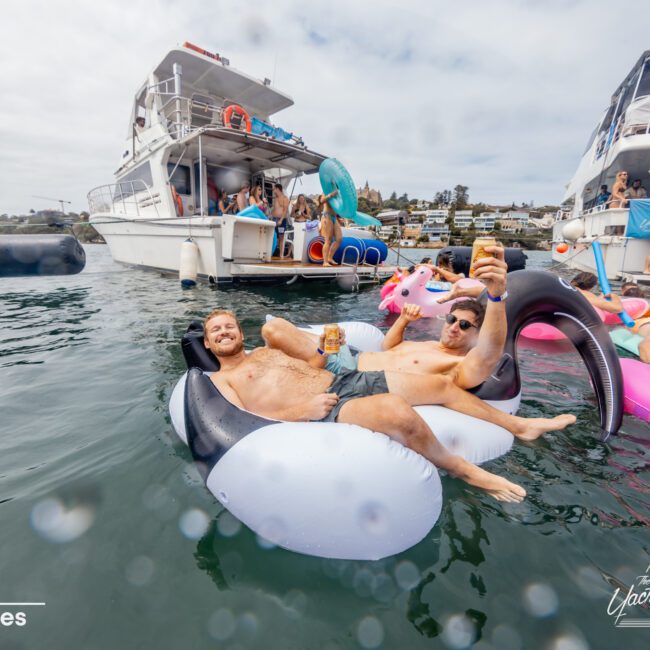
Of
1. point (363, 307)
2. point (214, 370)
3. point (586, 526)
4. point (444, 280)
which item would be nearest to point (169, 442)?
point (214, 370)

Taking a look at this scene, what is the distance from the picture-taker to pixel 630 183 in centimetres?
1611

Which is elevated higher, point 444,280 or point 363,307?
point 444,280

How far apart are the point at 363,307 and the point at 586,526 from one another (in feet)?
18.9

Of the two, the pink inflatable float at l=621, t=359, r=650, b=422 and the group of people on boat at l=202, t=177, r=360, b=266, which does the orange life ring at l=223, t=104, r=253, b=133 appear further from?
the pink inflatable float at l=621, t=359, r=650, b=422

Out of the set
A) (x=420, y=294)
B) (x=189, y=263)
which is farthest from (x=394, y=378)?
(x=189, y=263)

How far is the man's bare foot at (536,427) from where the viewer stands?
2.49 metres

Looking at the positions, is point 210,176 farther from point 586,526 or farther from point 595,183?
point 595,183

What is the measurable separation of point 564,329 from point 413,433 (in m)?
1.72

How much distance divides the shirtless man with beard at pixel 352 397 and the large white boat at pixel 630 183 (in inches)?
279

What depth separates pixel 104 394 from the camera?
314 centimetres

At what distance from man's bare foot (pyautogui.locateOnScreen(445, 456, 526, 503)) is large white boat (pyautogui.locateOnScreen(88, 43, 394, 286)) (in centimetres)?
678

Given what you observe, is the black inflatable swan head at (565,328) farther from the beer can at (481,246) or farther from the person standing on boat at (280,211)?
the person standing on boat at (280,211)

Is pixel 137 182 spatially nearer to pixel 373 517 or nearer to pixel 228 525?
pixel 228 525

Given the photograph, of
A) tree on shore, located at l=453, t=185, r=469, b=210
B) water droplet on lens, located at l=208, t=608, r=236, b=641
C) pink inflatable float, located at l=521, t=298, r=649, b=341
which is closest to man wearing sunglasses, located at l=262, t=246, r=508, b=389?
water droplet on lens, located at l=208, t=608, r=236, b=641
